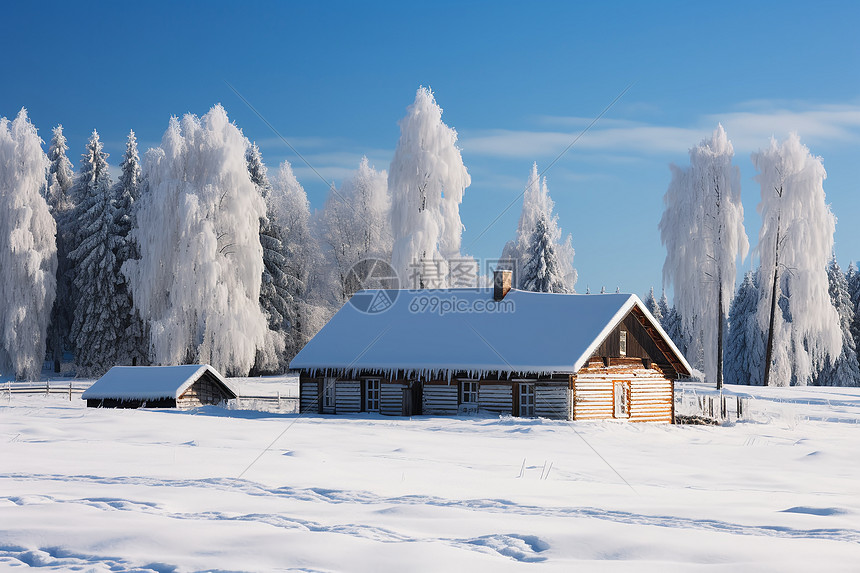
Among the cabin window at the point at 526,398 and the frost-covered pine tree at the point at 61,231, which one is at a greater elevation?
the frost-covered pine tree at the point at 61,231

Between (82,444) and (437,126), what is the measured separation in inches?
1300

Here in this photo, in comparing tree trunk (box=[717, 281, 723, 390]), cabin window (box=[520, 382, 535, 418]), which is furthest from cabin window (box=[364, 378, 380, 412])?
tree trunk (box=[717, 281, 723, 390])

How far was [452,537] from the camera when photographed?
7992 millimetres

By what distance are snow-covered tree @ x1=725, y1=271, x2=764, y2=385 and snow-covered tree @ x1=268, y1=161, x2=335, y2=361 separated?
35.7m

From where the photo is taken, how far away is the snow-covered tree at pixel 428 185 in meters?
44.5

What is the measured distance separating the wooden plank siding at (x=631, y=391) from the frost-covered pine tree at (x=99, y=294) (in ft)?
102

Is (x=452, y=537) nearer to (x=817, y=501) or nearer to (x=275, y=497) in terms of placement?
(x=275, y=497)

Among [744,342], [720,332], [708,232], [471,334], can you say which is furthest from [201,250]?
[744,342]

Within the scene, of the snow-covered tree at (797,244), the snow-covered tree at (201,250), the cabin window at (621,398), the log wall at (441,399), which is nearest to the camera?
the log wall at (441,399)

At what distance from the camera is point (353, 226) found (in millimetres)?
57719

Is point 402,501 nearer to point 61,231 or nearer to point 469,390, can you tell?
point 469,390

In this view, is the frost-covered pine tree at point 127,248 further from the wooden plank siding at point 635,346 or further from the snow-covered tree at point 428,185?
the wooden plank siding at point 635,346

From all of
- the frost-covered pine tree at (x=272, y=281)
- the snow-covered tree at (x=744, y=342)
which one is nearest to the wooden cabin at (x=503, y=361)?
the frost-covered pine tree at (x=272, y=281)

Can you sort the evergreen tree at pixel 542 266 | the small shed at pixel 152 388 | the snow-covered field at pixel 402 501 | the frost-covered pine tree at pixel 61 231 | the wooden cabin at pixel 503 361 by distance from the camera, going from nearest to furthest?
the snow-covered field at pixel 402 501
the wooden cabin at pixel 503 361
the small shed at pixel 152 388
the frost-covered pine tree at pixel 61 231
the evergreen tree at pixel 542 266
